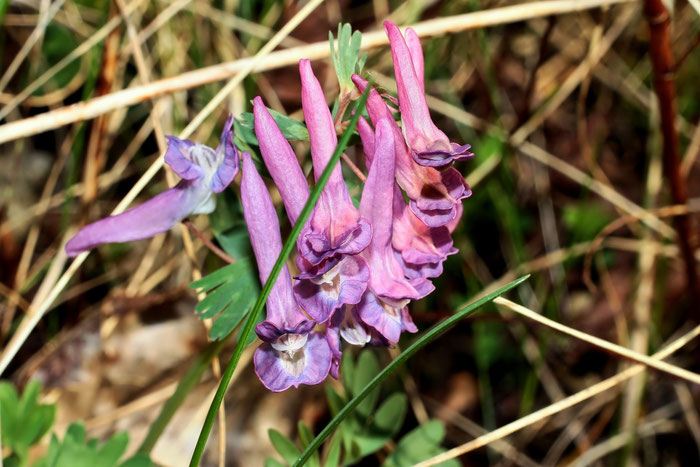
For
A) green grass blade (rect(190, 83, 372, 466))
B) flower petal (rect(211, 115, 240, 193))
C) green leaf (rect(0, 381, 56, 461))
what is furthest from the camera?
green leaf (rect(0, 381, 56, 461))

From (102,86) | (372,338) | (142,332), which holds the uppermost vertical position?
(102,86)

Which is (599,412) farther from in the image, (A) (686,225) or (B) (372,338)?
(B) (372,338)

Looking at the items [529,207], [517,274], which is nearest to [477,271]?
[517,274]

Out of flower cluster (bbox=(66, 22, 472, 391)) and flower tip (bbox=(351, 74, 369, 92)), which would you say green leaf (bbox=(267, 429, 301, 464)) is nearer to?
flower cluster (bbox=(66, 22, 472, 391))

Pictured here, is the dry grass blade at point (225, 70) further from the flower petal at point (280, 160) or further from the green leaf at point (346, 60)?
the flower petal at point (280, 160)

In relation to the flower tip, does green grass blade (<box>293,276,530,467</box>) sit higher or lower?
lower

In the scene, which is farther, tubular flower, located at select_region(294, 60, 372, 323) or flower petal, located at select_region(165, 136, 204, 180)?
flower petal, located at select_region(165, 136, 204, 180)

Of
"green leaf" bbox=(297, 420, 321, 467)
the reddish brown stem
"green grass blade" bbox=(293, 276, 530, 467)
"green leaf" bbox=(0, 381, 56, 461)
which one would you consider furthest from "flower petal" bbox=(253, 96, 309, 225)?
the reddish brown stem

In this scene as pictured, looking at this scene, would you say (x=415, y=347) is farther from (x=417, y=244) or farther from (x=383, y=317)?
(x=417, y=244)
